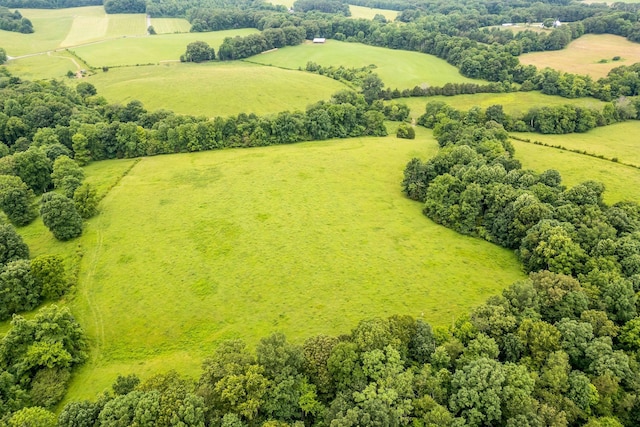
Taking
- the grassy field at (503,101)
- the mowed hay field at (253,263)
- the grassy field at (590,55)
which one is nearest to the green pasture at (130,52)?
the mowed hay field at (253,263)

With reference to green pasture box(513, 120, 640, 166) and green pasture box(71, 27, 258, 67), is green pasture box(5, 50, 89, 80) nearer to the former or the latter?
green pasture box(71, 27, 258, 67)

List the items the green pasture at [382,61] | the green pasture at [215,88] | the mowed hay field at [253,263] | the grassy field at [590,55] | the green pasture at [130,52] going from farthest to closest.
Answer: the green pasture at [130,52], the green pasture at [382,61], the grassy field at [590,55], the green pasture at [215,88], the mowed hay field at [253,263]

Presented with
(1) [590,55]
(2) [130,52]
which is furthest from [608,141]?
(2) [130,52]

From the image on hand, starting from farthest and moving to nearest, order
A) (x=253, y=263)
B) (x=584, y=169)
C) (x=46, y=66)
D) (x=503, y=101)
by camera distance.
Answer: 1. (x=46, y=66)
2. (x=503, y=101)
3. (x=584, y=169)
4. (x=253, y=263)

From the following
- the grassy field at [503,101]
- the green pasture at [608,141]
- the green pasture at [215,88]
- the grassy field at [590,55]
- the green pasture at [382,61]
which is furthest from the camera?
the green pasture at [382,61]

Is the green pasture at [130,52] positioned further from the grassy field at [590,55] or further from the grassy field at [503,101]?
the grassy field at [590,55]

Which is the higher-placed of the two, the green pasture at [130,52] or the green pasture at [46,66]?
the green pasture at [130,52]

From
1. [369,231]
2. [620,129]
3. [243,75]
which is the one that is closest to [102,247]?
[369,231]

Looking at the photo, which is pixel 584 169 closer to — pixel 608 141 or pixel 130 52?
pixel 608 141
